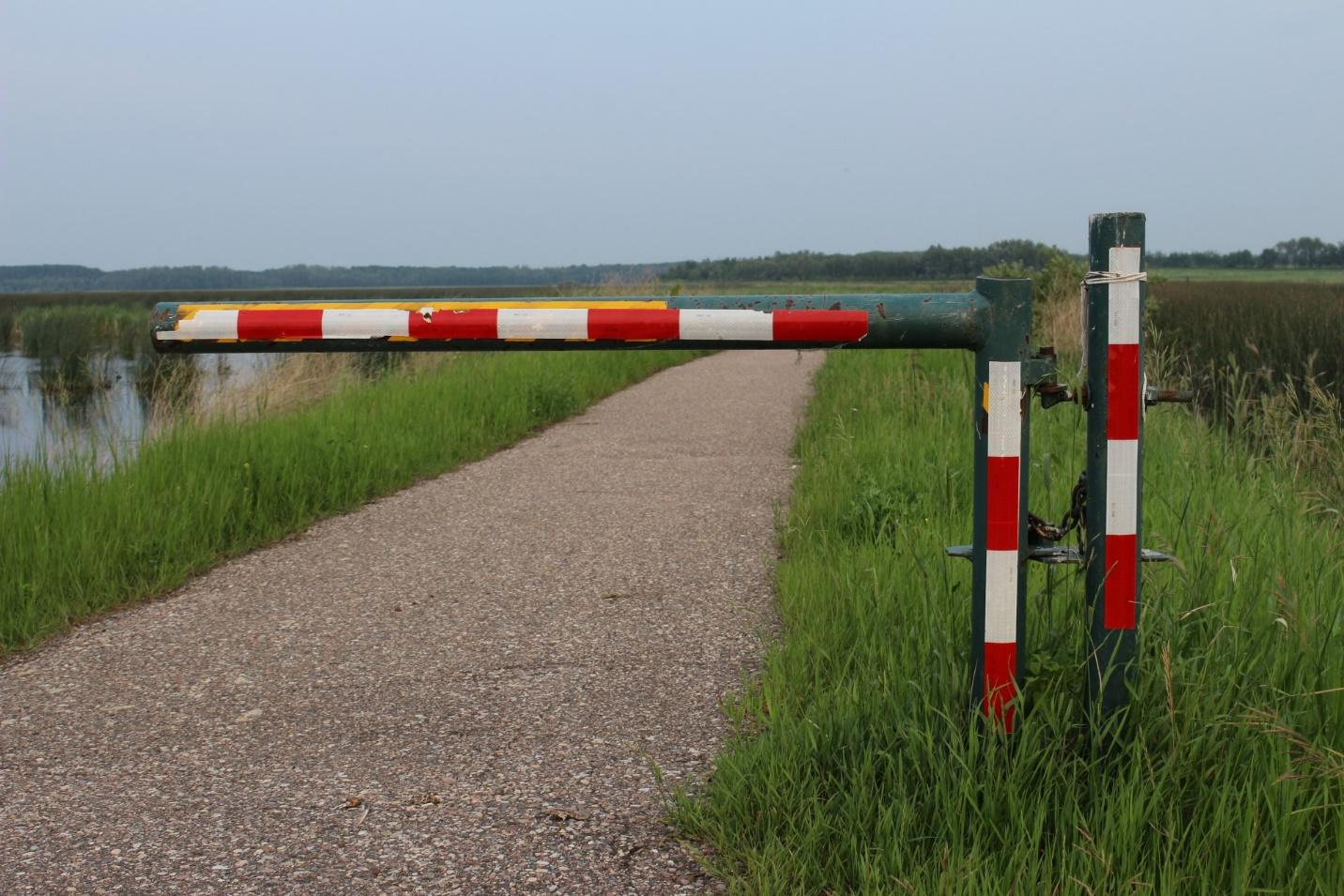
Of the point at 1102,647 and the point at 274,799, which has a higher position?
the point at 1102,647

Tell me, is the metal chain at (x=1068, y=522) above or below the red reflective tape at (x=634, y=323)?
below

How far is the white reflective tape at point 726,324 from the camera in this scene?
2615 millimetres

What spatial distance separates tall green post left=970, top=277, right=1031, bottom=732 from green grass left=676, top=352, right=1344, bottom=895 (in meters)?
0.12

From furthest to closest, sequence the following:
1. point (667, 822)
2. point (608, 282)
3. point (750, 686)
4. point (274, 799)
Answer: point (608, 282) → point (750, 686) → point (274, 799) → point (667, 822)

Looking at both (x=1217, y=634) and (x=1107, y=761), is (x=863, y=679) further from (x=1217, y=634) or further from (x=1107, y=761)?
(x=1217, y=634)

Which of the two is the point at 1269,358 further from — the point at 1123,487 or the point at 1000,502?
the point at 1000,502

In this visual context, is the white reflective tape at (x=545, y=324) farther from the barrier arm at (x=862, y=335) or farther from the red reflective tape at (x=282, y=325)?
the red reflective tape at (x=282, y=325)

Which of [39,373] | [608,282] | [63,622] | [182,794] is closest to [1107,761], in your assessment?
[182,794]

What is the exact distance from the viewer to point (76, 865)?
2.68 metres

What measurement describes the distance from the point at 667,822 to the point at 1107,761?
1.02 m

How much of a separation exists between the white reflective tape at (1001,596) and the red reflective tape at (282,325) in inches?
63.7

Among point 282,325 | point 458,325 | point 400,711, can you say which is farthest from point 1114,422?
point 400,711

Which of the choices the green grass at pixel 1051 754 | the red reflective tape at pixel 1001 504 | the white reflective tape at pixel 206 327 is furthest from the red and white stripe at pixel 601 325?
the green grass at pixel 1051 754

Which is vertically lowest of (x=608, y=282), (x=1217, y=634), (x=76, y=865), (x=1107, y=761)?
(x=76, y=865)
